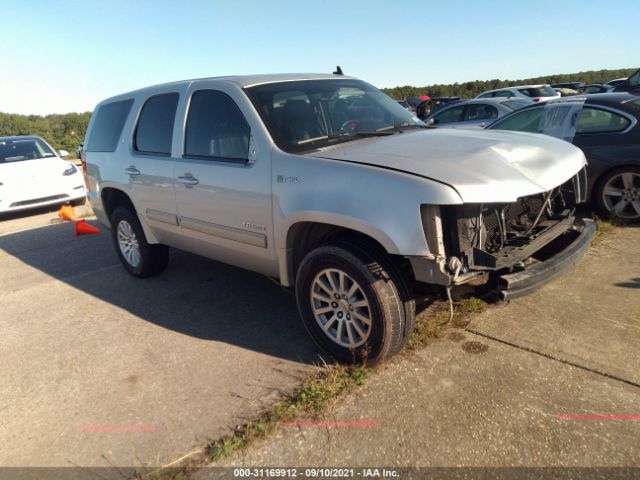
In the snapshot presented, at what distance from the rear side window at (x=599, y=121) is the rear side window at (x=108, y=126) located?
16.8 feet

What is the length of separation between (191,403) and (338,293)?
113 centimetres

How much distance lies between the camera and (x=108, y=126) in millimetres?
5129

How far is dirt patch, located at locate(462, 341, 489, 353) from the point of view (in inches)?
124

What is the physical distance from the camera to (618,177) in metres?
5.27

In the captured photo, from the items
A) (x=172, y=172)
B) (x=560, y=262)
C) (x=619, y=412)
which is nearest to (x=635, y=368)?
(x=619, y=412)

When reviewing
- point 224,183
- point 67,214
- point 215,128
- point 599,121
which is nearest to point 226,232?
point 224,183

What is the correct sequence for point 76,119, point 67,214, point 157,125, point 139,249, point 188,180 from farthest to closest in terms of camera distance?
point 76,119 < point 67,214 < point 139,249 < point 157,125 < point 188,180

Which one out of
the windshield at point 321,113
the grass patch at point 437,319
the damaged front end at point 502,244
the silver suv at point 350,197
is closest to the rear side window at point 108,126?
the silver suv at point 350,197

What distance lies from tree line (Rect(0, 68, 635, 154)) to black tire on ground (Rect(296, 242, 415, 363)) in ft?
94.6

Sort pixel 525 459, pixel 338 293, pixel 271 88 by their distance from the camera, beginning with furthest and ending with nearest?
pixel 271 88
pixel 338 293
pixel 525 459

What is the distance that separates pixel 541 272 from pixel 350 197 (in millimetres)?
1220

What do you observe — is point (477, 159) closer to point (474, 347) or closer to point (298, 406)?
point (474, 347)

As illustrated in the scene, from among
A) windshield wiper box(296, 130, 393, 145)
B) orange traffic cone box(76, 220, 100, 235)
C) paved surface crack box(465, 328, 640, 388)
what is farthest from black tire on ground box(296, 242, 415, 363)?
orange traffic cone box(76, 220, 100, 235)

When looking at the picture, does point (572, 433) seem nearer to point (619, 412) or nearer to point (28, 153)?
point (619, 412)
